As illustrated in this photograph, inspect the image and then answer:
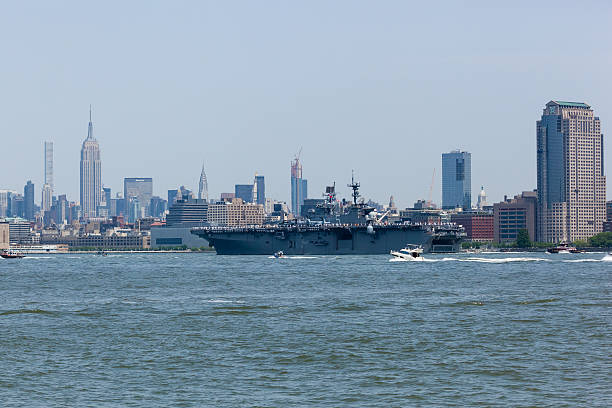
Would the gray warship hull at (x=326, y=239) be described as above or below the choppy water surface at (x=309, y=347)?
above

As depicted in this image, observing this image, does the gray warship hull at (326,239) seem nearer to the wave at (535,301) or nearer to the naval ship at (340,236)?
the naval ship at (340,236)

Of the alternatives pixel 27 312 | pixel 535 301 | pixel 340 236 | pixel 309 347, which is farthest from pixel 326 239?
pixel 309 347

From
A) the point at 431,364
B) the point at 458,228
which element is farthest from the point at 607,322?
the point at 458,228

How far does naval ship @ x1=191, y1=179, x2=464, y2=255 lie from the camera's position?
167625 mm

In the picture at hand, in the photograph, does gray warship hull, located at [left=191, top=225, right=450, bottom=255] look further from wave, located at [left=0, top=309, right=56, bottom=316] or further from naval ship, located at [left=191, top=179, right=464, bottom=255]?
wave, located at [left=0, top=309, right=56, bottom=316]

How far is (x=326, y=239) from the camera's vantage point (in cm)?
17238

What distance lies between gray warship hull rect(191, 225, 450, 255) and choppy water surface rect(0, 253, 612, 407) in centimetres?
8924

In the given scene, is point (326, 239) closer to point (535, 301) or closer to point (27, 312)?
point (535, 301)

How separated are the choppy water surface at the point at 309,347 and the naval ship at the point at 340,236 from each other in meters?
89.9

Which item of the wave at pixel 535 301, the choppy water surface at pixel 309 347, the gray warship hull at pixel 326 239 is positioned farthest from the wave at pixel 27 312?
the gray warship hull at pixel 326 239

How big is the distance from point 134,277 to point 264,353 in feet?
209

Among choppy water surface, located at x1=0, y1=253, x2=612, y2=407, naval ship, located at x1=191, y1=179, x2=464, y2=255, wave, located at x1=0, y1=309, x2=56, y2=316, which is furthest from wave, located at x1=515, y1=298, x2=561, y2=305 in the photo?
naval ship, located at x1=191, y1=179, x2=464, y2=255

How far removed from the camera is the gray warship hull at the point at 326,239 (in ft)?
548

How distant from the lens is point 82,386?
116ft
